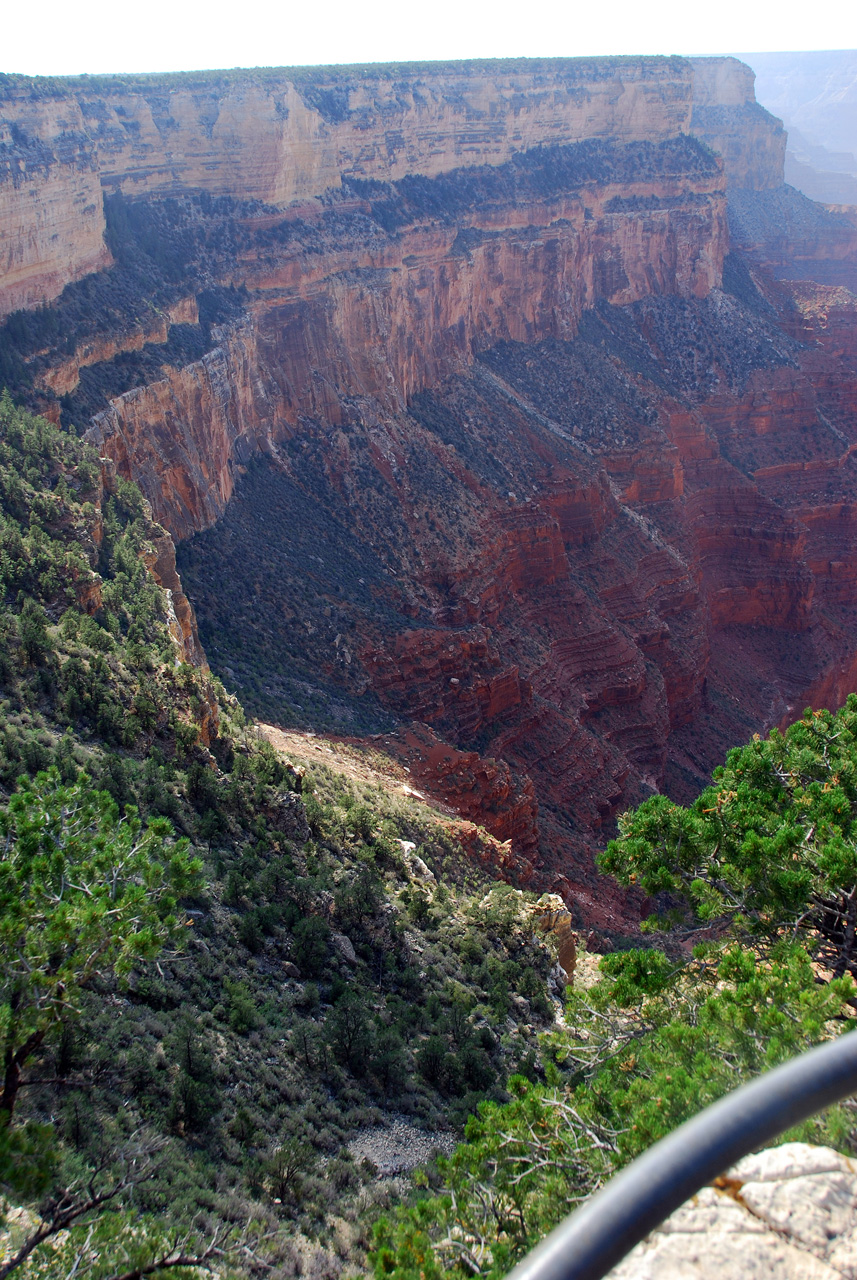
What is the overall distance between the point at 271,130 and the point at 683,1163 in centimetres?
5851

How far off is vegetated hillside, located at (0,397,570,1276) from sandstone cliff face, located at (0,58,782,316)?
13855 mm

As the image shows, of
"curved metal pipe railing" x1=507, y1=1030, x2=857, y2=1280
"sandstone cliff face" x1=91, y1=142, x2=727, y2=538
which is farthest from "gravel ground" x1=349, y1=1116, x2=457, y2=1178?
"sandstone cliff face" x1=91, y1=142, x2=727, y2=538

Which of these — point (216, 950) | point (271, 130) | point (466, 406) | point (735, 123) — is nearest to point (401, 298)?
point (466, 406)

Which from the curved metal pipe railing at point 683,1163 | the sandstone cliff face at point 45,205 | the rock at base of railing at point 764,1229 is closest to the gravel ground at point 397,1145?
the rock at base of railing at point 764,1229

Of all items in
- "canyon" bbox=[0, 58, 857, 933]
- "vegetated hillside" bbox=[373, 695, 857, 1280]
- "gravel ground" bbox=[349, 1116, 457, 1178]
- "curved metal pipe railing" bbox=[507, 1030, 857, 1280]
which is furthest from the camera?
"canyon" bbox=[0, 58, 857, 933]

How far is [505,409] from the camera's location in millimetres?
59062

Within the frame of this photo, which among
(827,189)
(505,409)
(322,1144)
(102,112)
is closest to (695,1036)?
(322,1144)

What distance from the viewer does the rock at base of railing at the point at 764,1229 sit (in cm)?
516

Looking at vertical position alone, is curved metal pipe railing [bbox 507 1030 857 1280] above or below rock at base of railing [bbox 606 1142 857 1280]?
above

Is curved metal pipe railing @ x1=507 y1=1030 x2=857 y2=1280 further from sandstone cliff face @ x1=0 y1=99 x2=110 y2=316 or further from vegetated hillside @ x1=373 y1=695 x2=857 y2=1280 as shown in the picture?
sandstone cliff face @ x1=0 y1=99 x2=110 y2=316

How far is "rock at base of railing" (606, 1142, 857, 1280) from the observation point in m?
5.16

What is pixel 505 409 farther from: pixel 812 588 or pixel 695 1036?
pixel 695 1036

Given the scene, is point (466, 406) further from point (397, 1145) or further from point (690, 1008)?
point (690, 1008)

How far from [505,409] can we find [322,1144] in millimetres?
49641
